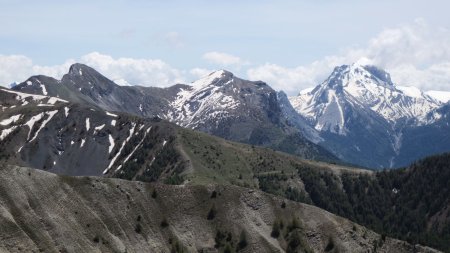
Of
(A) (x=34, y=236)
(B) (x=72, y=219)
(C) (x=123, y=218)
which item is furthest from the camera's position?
(C) (x=123, y=218)

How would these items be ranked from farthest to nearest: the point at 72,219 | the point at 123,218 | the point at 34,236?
the point at 123,218, the point at 72,219, the point at 34,236

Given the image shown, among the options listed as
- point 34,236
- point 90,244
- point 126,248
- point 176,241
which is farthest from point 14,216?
point 176,241

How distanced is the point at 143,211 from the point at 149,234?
8293mm

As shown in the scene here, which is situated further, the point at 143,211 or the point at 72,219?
the point at 143,211

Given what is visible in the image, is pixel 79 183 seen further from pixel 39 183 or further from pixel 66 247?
pixel 66 247

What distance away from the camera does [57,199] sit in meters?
180

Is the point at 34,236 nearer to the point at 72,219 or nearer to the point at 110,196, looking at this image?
the point at 72,219

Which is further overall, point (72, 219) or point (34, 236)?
point (72, 219)

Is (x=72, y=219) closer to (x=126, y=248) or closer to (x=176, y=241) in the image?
(x=126, y=248)

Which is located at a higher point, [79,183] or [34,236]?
[79,183]

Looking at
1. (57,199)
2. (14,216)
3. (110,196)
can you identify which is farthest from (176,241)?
(14,216)

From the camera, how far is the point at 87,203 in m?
186

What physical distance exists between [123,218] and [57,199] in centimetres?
1954

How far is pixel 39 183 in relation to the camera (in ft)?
594
